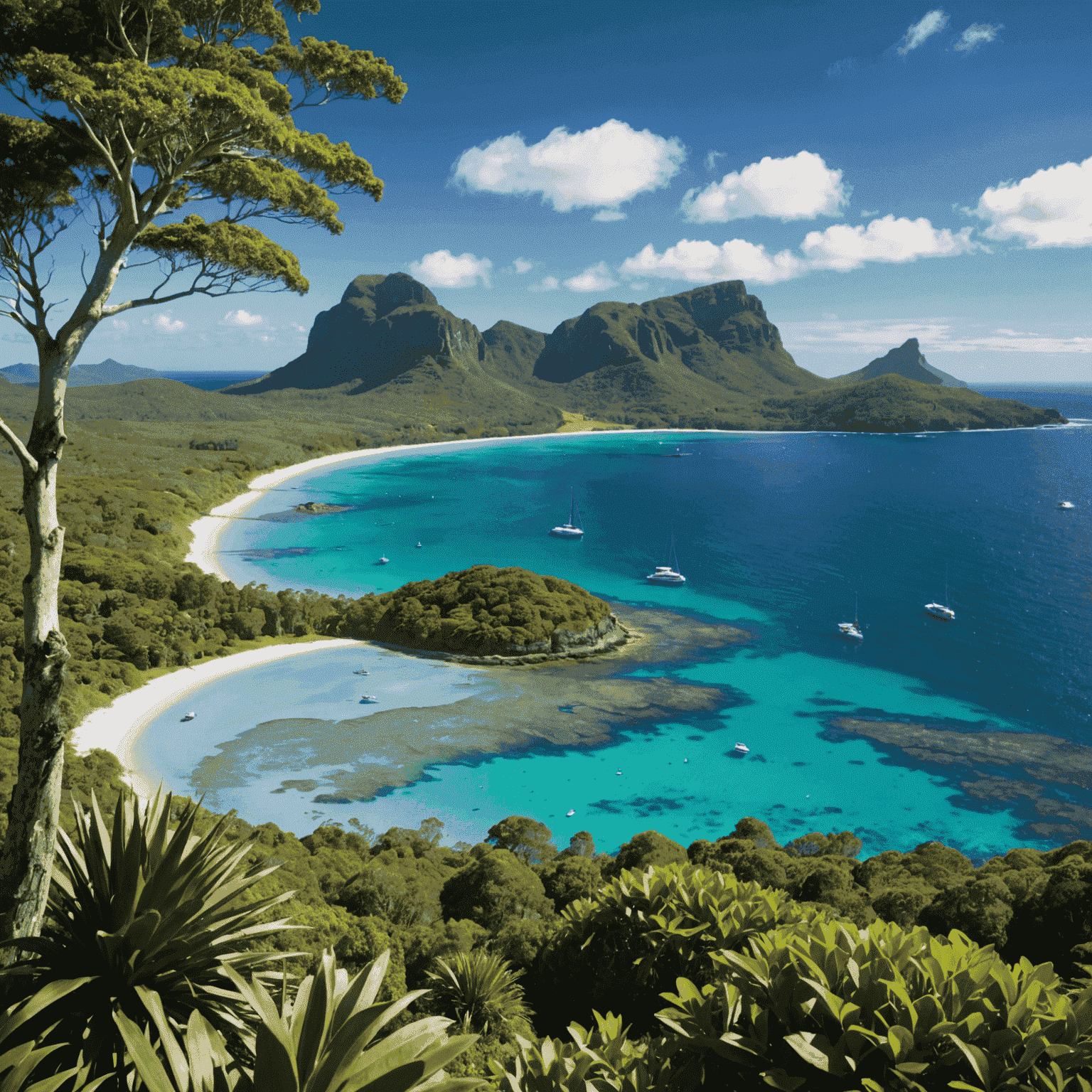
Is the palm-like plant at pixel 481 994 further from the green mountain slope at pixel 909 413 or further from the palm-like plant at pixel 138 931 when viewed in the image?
the green mountain slope at pixel 909 413

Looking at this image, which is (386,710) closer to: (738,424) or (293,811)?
(293,811)

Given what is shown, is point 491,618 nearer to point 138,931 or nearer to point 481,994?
point 481,994

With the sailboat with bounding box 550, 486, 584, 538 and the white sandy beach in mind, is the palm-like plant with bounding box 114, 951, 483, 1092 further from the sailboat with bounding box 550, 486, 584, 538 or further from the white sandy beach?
the sailboat with bounding box 550, 486, 584, 538

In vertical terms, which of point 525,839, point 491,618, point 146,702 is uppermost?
point 491,618

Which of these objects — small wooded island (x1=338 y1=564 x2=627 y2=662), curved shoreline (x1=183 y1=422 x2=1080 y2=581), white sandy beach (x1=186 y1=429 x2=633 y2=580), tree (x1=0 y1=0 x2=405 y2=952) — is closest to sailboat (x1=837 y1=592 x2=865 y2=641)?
small wooded island (x1=338 y1=564 x2=627 y2=662)

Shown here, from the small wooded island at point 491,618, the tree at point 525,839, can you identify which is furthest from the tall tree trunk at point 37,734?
the small wooded island at point 491,618

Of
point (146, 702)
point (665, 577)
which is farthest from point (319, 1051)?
point (665, 577)
